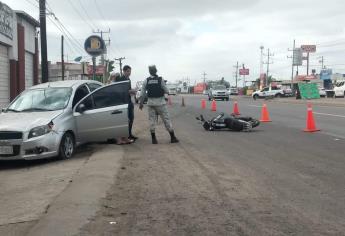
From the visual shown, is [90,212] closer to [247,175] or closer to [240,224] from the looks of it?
[240,224]

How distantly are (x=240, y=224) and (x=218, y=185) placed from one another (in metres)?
1.97

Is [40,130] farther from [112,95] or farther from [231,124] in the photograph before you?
[231,124]

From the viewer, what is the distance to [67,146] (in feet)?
36.7


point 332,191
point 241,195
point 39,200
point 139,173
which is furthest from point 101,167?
point 332,191

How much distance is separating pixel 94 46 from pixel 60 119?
9.82 metres

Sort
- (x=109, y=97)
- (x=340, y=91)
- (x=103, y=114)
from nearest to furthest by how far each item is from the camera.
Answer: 1. (x=103, y=114)
2. (x=109, y=97)
3. (x=340, y=91)

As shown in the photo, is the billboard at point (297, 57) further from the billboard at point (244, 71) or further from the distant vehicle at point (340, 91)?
the distant vehicle at point (340, 91)

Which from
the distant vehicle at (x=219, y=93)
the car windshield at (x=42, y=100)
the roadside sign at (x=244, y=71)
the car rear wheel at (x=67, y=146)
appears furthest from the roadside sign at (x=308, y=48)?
the car rear wheel at (x=67, y=146)

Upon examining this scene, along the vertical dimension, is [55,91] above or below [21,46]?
below

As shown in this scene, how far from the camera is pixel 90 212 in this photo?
6102 millimetres

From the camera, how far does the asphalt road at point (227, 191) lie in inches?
222

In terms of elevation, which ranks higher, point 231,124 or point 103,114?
point 103,114

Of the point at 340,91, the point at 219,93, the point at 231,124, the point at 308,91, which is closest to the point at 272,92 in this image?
the point at 340,91

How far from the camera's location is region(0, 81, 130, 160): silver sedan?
33.7 feet
